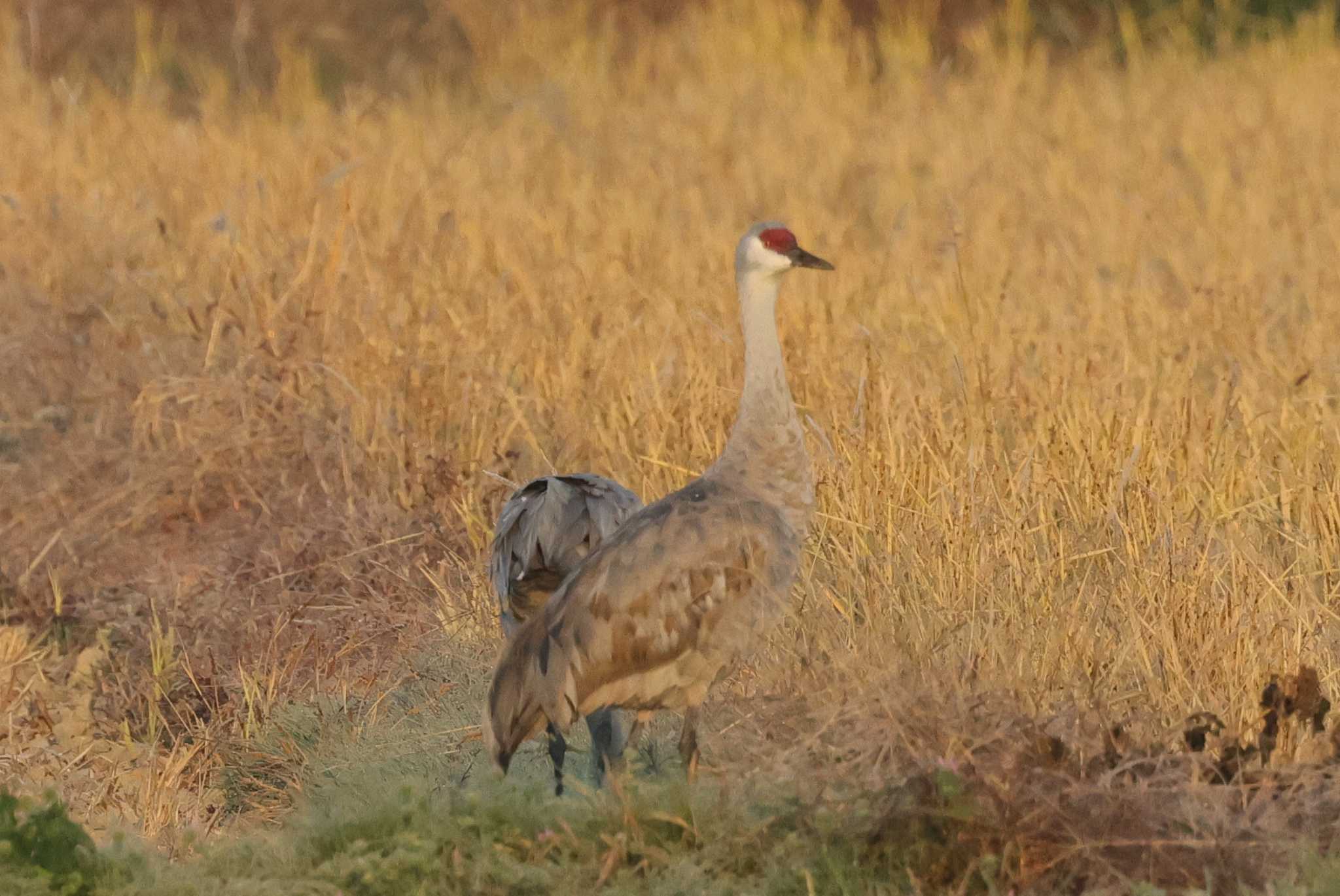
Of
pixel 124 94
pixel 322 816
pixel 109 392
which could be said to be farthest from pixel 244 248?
pixel 124 94

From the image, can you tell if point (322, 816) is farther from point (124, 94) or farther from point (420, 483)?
point (124, 94)

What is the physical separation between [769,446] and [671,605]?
0.52 m

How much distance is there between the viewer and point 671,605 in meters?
4.52

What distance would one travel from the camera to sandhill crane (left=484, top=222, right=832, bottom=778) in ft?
14.6

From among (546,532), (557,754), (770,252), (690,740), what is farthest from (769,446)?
(557,754)

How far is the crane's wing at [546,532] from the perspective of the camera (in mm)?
5047

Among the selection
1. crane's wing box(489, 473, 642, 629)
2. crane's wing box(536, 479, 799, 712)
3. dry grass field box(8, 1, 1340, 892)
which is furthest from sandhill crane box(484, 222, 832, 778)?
crane's wing box(489, 473, 642, 629)

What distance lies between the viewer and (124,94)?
45.4 ft

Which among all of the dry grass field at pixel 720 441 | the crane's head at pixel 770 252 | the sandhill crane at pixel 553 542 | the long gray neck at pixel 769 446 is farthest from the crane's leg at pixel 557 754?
the crane's head at pixel 770 252

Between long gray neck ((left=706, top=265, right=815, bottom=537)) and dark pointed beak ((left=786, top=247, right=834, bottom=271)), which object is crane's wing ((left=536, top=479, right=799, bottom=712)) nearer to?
long gray neck ((left=706, top=265, right=815, bottom=537))

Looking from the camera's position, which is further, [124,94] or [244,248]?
[124,94]

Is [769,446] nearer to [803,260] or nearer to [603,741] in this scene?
[803,260]

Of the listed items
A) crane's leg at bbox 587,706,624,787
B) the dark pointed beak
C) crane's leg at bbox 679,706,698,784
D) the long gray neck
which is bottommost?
crane's leg at bbox 587,706,624,787

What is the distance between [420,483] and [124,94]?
7.91 metres
